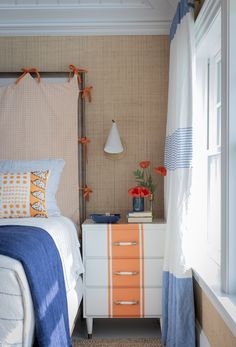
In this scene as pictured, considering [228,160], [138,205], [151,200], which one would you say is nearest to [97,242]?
[138,205]

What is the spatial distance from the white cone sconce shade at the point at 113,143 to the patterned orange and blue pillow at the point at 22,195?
0.63 metres

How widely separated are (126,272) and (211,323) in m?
0.87

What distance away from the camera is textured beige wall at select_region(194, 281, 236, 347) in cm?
181

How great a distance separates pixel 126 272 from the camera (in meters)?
2.89

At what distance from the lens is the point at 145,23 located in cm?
323

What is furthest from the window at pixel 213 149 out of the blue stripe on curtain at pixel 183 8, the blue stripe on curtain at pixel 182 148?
the blue stripe on curtain at pixel 183 8

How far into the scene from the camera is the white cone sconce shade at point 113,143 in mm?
3184

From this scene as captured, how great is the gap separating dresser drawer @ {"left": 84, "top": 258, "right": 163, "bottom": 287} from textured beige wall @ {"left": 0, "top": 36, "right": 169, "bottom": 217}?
1.84 ft

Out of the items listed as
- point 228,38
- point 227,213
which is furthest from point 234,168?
point 228,38

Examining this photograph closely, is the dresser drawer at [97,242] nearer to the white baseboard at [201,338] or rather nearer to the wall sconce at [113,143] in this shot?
the wall sconce at [113,143]

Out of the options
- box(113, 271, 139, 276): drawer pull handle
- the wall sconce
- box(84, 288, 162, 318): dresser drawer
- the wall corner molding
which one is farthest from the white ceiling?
box(84, 288, 162, 318): dresser drawer

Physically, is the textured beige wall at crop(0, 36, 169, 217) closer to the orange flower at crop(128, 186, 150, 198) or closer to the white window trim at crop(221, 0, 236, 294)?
the orange flower at crop(128, 186, 150, 198)

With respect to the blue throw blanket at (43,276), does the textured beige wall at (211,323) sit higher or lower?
lower

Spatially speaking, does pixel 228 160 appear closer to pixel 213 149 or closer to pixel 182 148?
pixel 182 148
